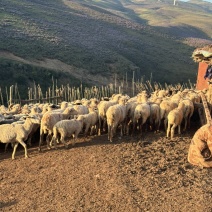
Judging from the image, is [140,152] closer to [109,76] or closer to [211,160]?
[211,160]

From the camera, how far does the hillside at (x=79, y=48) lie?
36788 millimetres

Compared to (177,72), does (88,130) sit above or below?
above

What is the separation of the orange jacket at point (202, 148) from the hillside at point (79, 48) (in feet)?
77.4

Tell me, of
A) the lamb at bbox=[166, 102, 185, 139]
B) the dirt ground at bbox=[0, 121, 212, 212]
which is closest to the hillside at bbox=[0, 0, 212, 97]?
the lamb at bbox=[166, 102, 185, 139]

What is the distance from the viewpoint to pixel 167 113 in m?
12.4

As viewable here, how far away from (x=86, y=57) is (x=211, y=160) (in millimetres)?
35979

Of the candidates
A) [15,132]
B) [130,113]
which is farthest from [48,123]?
[130,113]

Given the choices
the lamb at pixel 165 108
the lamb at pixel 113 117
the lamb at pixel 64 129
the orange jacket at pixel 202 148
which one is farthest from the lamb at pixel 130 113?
the orange jacket at pixel 202 148

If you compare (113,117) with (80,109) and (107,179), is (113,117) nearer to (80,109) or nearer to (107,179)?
(80,109)

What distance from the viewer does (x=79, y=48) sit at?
46906 mm

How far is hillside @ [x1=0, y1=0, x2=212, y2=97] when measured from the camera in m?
36.8

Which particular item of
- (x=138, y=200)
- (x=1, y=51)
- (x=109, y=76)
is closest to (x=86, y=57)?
(x=109, y=76)

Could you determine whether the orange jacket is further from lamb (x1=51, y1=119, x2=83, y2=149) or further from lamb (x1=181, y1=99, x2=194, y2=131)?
lamb (x1=51, y1=119, x2=83, y2=149)

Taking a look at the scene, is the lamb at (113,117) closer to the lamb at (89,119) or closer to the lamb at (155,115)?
the lamb at (89,119)
